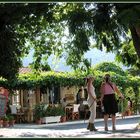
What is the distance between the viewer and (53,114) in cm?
1697

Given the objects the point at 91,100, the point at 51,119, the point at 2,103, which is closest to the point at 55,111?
the point at 51,119

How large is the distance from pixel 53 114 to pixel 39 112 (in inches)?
32.6

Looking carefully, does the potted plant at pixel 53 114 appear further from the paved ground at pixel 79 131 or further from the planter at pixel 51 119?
the paved ground at pixel 79 131

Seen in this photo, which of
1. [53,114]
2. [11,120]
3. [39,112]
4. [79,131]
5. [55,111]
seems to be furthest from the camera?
[53,114]

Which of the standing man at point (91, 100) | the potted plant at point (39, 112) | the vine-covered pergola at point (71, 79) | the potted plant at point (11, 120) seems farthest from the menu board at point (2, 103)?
the standing man at point (91, 100)

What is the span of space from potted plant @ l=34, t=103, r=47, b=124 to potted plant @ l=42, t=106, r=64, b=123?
0.17 meters

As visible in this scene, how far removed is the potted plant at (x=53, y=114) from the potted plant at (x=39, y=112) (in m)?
0.17

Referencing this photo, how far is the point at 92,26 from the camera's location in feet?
35.3

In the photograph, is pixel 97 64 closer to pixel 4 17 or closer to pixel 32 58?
pixel 32 58

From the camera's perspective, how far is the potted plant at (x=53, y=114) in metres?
16.3

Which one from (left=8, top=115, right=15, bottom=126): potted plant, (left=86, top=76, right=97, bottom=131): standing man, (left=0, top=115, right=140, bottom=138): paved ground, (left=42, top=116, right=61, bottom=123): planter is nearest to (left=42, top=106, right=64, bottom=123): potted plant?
(left=42, top=116, right=61, bottom=123): planter

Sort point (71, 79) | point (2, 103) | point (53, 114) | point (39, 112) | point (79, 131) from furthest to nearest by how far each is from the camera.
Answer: point (71, 79)
point (53, 114)
point (39, 112)
point (2, 103)
point (79, 131)

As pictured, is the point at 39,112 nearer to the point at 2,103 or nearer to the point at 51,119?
the point at 51,119

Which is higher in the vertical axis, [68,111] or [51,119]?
[68,111]
